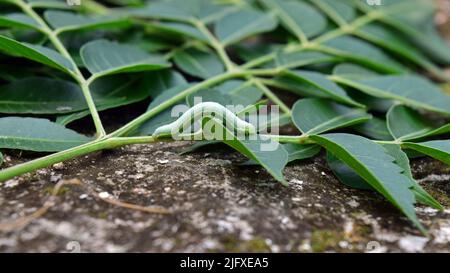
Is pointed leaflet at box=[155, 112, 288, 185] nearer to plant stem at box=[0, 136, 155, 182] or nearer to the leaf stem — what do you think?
plant stem at box=[0, 136, 155, 182]

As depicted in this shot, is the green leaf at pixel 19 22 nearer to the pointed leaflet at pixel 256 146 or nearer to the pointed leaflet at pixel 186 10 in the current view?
the pointed leaflet at pixel 186 10

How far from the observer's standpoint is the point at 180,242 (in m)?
0.60

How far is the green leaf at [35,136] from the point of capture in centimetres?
75

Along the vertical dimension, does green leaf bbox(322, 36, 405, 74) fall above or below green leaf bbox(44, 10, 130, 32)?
below

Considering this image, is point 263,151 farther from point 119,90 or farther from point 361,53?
point 361,53

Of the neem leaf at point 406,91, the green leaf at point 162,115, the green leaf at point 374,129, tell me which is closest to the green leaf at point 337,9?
the neem leaf at point 406,91

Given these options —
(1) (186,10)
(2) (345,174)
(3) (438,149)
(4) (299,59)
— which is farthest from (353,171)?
(1) (186,10)

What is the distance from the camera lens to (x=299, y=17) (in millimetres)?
1259

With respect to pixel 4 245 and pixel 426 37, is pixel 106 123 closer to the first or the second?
pixel 4 245

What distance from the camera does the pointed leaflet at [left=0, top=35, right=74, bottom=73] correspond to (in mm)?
790

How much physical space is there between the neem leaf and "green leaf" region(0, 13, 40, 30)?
1.79 feet

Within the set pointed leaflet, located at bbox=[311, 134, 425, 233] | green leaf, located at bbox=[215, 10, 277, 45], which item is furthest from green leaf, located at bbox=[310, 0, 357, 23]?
pointed leaflet, located at bbox=[311, 134, 425, 233]
